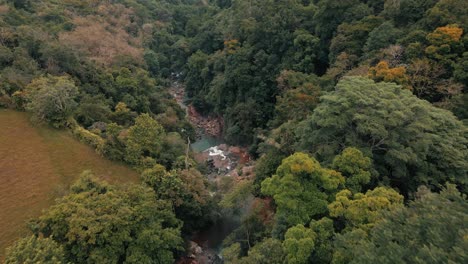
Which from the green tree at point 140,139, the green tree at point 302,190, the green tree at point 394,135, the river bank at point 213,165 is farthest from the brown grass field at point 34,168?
the green tree at point 394,135

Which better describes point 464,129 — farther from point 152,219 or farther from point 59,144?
point 59,144

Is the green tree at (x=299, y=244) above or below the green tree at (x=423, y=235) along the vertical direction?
below

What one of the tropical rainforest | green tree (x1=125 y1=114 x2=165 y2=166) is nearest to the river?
the tropical rainforest

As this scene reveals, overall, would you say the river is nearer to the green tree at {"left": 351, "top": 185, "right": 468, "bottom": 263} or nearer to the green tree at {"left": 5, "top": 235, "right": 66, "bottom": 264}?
the green tree at {"left": 5, "top": 235, "right": 66, "bottom": 264}

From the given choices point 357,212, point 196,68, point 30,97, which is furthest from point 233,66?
point 357,212

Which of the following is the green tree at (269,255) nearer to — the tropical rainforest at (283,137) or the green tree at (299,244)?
the tropical rainforest at (283,137)
